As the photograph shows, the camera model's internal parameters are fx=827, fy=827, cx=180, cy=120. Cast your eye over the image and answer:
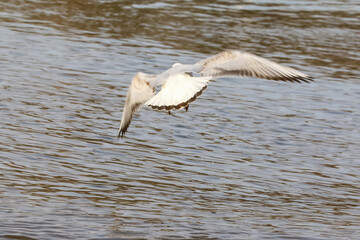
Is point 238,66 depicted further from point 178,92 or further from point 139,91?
point 139,91

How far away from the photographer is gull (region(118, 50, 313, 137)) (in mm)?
7555

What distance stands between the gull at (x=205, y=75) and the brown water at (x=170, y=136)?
102 centimetres

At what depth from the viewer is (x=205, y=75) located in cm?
786

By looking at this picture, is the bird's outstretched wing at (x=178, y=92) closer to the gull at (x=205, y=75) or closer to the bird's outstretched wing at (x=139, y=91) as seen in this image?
the gull at (x=205, y=75)

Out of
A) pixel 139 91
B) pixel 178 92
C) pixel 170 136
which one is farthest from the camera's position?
pixel 170 136

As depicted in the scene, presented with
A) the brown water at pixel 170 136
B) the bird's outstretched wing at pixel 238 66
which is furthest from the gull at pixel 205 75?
the brown water at pixel 170 136

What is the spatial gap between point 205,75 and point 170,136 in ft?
8.11

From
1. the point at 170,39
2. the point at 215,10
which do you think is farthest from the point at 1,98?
the point at 215,10

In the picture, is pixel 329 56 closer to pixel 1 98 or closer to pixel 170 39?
pixel 170 39

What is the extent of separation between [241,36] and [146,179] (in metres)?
8.50

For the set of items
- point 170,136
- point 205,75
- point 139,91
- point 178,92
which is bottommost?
point 170,136

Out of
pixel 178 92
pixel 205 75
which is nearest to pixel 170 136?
pixel 205 75

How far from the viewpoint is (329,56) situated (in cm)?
1538

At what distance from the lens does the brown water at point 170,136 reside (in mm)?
7523
